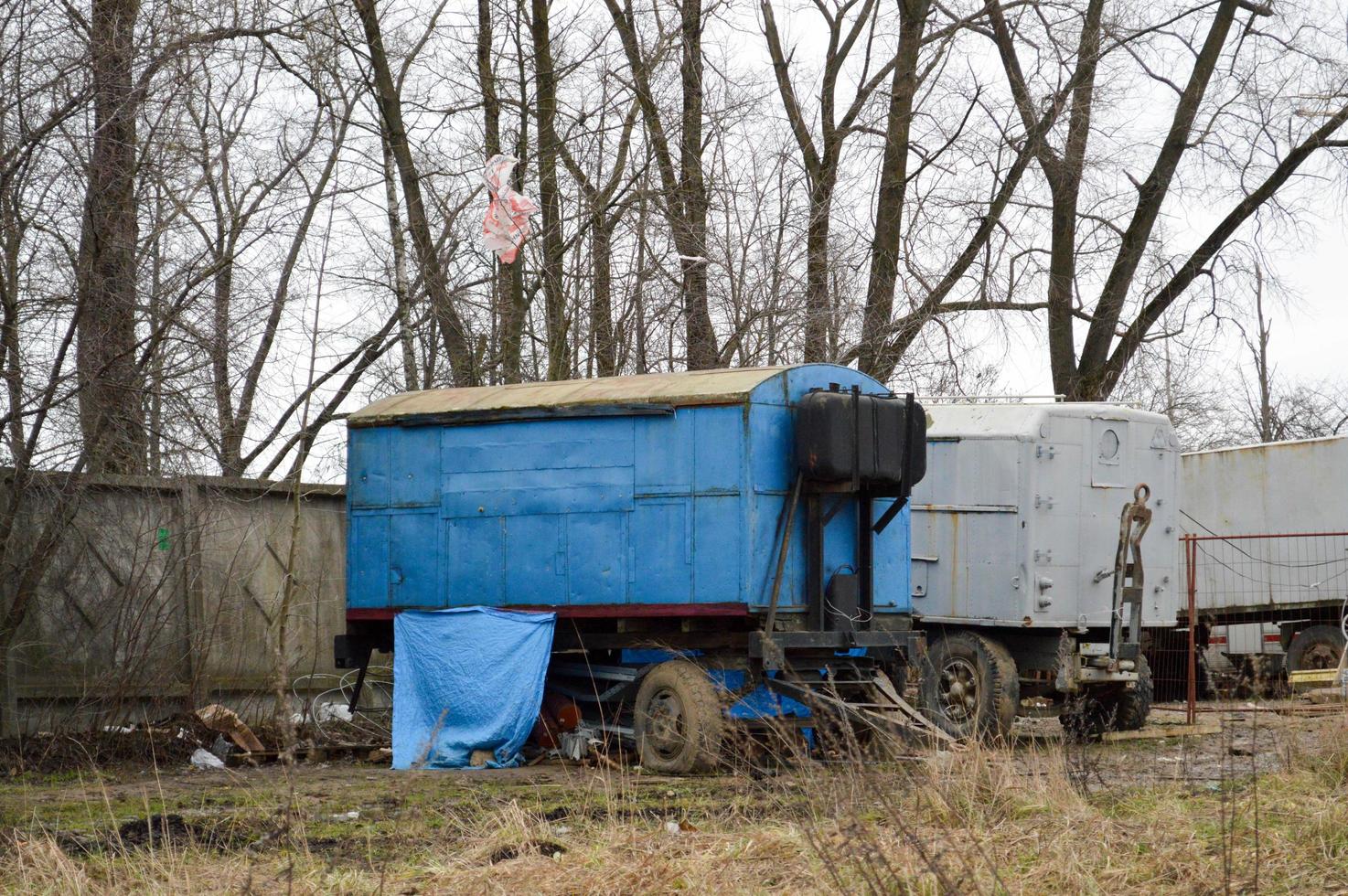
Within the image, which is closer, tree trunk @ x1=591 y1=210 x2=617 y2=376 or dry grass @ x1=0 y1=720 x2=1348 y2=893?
dry grass @ x1=0 y1=720 x2=1348 y2=893

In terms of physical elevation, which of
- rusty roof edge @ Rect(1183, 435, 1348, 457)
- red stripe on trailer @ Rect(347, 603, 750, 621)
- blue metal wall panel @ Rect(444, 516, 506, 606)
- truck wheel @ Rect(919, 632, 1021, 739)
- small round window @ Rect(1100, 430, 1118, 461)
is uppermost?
rusty roof edge @ Rect(1183, 435, 1348, 457)

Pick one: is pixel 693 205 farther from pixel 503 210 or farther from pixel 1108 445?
pixel 1108 445

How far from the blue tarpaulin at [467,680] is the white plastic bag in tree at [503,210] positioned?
4511mm

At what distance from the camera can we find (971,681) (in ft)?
49.3

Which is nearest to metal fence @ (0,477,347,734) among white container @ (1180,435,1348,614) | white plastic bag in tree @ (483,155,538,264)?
white plastic bag in tree @ (483,155,538,264)

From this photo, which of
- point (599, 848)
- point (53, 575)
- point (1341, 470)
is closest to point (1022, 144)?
point (1341, 470)

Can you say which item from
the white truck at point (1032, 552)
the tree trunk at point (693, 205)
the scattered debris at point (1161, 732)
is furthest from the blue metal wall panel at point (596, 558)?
the tree trunk at point (693, 205)

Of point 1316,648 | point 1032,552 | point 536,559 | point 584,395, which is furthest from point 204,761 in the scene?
point 1316,648

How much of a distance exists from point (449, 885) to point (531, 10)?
1557 centimetres

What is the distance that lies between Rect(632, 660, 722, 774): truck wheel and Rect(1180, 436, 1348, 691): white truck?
10.3 metres

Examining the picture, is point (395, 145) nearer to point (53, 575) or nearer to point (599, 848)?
point (53, 575)

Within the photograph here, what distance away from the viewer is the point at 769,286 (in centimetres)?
2028

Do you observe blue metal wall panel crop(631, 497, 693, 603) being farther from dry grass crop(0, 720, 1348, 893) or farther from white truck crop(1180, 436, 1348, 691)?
white truck crop(1180, 436, 1348, 691)

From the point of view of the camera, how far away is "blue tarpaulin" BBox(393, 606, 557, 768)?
43.8ft
